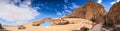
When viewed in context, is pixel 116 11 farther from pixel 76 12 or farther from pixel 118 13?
pixel 76 12

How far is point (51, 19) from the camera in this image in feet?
190

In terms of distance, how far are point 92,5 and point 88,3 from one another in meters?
1.41

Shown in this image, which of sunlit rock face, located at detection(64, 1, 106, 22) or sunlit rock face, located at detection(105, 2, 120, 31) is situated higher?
sunlit rock face, located at detection(64, 1, 106, 22)

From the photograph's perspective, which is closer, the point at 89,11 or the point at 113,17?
the point at 113,17

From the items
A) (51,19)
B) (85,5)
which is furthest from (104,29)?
(85,5)

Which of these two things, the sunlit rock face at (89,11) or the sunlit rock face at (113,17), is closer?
the sunlit rock face at (113,17)

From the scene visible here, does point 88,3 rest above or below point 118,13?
above

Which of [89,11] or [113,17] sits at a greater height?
[89,11]

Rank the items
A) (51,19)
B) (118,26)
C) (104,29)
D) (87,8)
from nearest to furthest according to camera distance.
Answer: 1. (118,26)
2. (104,29)
3. (51,19)
4. (87,8)

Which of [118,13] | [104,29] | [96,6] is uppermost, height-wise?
[96,6]

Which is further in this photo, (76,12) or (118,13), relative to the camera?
(76,12)

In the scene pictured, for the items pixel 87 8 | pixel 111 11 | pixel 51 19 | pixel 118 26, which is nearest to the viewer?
pixel 118 26

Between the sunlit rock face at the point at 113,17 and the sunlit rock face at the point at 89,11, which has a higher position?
the sunlit rock face at the point at 89,11

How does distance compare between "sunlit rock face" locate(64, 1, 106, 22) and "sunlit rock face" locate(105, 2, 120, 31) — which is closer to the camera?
"sunlit rock face" locate(105, 2, 120, 31)
